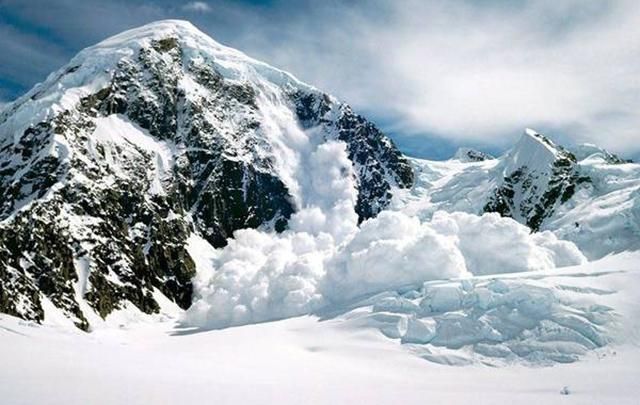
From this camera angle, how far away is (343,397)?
5362 centimetres

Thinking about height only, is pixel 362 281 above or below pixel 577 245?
A: below

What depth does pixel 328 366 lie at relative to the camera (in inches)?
3762

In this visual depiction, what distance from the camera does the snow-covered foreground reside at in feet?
135

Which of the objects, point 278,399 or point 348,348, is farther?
point 348,348

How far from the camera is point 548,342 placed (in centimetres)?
9956

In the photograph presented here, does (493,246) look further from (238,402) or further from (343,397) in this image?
(238,402)

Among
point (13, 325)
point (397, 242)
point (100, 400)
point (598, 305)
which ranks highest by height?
point (397, 242)

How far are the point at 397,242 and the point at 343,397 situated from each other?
113m

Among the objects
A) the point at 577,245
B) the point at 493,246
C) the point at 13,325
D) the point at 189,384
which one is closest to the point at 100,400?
the point at 189,384

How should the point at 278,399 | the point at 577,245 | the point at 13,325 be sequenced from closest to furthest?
1. the point at 278,399
2. the point at 13,325
3. the point at 577,245

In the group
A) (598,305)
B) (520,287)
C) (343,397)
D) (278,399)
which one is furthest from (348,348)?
(278,399)

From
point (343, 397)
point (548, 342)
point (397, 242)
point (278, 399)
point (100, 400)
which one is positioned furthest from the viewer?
point (397, 242)

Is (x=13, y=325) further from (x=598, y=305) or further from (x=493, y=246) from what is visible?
(x=493, y=246)

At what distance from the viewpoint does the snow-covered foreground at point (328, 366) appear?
135 feet
